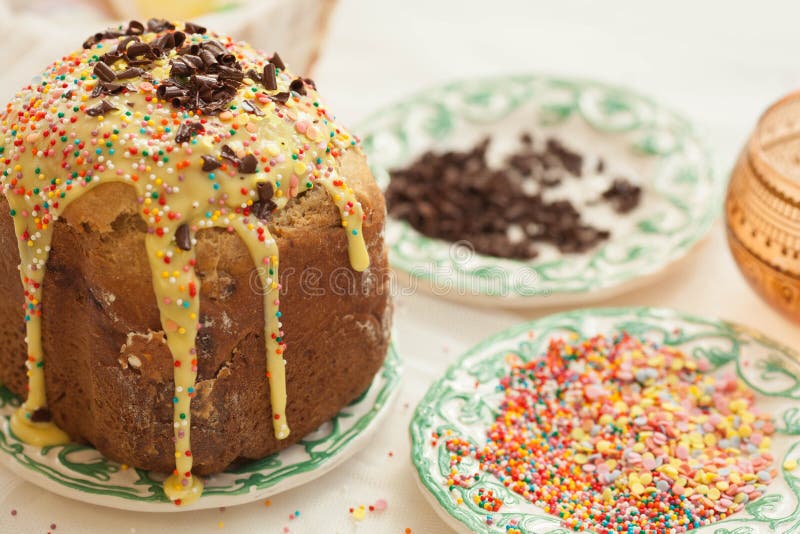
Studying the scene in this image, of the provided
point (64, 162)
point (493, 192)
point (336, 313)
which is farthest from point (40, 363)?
point (493, 192)

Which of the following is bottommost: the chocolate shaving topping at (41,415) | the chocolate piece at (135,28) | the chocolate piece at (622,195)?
the chocolate piece at (622,195)

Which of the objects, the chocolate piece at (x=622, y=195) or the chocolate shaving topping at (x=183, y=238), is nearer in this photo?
the chocolate shaving topping at (x=183, y=238)

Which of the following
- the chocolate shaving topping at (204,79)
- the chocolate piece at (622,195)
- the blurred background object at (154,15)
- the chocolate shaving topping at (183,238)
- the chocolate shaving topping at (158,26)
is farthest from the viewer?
the chocolate piece at (622,195)

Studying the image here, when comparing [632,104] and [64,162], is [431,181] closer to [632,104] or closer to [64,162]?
[632,104]

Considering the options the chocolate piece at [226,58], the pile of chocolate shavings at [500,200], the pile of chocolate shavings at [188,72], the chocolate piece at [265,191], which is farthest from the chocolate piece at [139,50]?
the pile of chocolate shavings at [500,200]

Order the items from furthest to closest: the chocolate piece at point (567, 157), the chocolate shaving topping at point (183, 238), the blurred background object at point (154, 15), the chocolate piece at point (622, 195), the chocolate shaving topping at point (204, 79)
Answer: the chocolate piece at point (567, 157), the chocolate piece at point (622, 195), the blurred background object at point (154, 15), the chocolate shaving topping at point (204, 79), the chocolate shaving topping at point (183, 238)

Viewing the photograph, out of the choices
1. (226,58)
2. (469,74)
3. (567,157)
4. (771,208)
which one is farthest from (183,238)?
(469,74)

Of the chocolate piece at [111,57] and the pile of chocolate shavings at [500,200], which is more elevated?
the chocolate piece at [111,57]

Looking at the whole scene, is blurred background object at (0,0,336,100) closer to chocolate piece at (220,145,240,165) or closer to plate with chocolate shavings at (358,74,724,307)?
plate with chocolate shavings at (358,74,724,307)

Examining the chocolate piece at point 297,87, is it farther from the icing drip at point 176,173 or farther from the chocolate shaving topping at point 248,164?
the chocolate shaving topping at point 248,164
